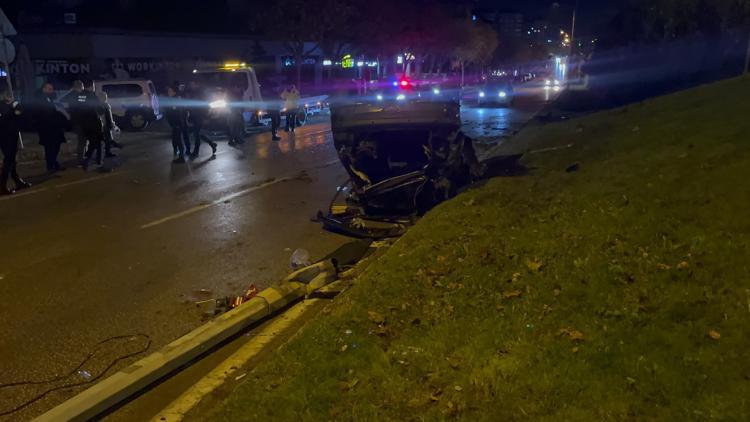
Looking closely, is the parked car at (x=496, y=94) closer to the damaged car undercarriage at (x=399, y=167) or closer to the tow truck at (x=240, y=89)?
the tow truck at (x=240, y=89)

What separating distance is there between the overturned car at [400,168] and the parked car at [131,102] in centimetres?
1487

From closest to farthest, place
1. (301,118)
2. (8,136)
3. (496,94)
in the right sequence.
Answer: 1. (8,136)
2. (301,118)
3. (496,94)

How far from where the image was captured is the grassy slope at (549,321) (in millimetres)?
3332

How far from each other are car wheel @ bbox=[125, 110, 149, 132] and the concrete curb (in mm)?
17400

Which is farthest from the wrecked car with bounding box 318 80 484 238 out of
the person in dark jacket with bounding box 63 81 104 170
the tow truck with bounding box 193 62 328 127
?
the tow truck with bounding box 193 62 328 127

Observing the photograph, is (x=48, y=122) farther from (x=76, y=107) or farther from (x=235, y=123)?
(x=235, y=123)

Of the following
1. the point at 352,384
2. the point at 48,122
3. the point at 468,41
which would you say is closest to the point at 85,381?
the point at 352,384

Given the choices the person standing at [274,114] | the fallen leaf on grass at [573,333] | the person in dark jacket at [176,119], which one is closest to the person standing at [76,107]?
Result: the person in dark jacket at [176,119]

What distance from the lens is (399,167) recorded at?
9.00m

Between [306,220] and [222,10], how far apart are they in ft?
123

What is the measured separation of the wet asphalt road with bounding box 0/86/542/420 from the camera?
15.4ft

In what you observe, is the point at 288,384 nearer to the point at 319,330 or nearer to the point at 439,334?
the point at 319,330

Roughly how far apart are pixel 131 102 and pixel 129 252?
53.0ft

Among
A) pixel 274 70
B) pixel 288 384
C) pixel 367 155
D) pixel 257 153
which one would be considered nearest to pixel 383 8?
pixel 274 70
